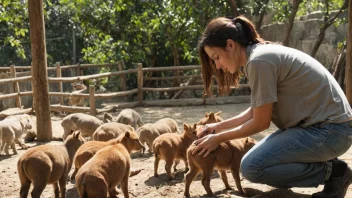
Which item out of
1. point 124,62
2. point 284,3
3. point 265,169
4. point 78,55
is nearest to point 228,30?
point 265,169

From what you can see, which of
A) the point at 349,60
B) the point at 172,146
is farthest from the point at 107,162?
the point at 349,60

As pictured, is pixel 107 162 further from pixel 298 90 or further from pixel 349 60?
pixel 349 60

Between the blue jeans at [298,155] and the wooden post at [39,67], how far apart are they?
18.4ft

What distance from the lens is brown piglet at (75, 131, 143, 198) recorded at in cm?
451

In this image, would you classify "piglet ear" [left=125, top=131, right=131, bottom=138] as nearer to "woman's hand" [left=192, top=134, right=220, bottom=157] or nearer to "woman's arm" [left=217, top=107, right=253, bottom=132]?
"woman's arm" [left=217, top=107, right=253, bottom=132]

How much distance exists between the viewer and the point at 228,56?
12.5ft

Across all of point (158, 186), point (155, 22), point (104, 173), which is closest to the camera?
point (104, 173)

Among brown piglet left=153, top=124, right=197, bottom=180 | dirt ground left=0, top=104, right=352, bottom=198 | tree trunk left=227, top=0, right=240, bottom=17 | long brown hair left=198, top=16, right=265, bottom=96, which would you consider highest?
tree trunk left=227, top=0, right=240, bottom=17

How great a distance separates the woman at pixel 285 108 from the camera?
366 centimetres

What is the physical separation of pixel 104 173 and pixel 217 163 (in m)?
1.27

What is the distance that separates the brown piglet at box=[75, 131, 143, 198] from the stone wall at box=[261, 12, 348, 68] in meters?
13.6

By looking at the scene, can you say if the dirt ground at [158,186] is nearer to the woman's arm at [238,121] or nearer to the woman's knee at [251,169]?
the woman's knee at [251,169]

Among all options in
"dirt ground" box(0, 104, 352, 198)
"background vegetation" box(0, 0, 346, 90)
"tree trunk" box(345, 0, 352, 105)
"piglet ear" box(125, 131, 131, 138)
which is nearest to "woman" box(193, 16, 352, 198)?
"dirt ground" box(0, 104, 352, 198)

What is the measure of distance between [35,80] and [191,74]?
8.40 m
